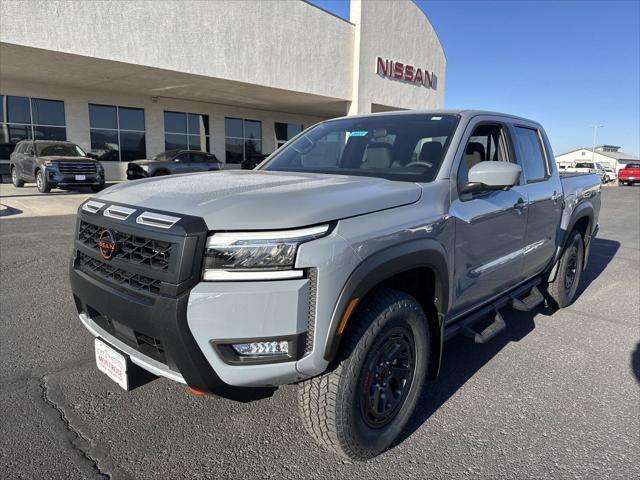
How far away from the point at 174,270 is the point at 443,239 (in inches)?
58.2

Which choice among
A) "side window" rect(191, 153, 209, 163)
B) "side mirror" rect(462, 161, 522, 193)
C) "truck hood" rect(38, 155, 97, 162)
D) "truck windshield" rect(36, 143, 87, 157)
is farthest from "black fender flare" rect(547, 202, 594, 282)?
"side window" rect(191, 153, 209, 163)

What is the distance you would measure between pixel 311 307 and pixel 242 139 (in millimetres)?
25630

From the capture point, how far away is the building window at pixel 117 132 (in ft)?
67.5

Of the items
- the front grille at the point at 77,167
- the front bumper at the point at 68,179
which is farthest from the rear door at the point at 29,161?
the front grille at the point at 77,167

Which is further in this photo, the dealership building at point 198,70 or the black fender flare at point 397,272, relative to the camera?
the dealership building at point 198,70

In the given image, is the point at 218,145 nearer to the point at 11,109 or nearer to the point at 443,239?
the point at 11,109

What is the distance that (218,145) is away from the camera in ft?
82.1

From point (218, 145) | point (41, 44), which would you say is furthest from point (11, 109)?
point (218, 145)

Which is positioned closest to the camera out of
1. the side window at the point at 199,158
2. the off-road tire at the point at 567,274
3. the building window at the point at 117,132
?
the off-road tire at the point at 567,274

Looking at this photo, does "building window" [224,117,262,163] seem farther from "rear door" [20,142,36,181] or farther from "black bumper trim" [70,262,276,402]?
"black bumper trim" [70,262,276,402]

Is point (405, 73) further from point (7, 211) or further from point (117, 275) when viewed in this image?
point (117, 275)

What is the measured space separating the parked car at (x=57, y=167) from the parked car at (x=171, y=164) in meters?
1.81

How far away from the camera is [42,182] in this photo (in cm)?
1488

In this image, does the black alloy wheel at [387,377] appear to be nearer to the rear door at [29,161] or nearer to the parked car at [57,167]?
the parked car at [57,167]
